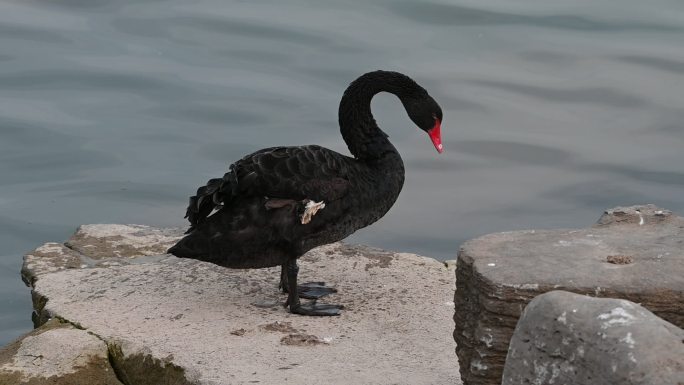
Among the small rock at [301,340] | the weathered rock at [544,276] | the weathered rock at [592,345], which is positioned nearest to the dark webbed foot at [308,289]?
the small rock at [301,340]

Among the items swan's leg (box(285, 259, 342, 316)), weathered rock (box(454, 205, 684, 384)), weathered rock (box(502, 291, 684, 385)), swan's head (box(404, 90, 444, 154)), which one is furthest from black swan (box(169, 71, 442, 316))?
weathered rock (box(502, 291, 684, 385))

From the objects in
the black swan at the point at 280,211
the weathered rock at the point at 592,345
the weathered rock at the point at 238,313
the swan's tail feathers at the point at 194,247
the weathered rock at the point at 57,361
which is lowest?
the weathered rock at the point at 57,361

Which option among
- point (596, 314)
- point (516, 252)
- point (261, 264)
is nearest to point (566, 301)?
point (596, 314)

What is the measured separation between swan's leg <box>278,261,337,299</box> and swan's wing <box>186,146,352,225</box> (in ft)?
1.13

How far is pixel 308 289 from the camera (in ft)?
18.9

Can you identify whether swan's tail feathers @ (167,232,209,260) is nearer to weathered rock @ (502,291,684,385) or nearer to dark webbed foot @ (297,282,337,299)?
dark webbed foot @ (297,282,337,299)

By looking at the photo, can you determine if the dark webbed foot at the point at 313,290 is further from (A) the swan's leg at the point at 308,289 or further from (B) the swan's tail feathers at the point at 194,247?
(B) the swan's tail feathers at the point at 194,247

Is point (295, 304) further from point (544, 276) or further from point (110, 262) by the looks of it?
point (544, 276)

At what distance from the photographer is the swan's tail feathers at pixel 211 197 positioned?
213 inches

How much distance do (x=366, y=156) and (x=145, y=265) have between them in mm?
1016

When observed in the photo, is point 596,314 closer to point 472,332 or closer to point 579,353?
point 579,353

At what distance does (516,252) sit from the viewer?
4293 mm

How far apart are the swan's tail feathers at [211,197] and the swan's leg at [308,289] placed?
36cm

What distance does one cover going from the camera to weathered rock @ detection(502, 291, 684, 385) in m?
3.17
